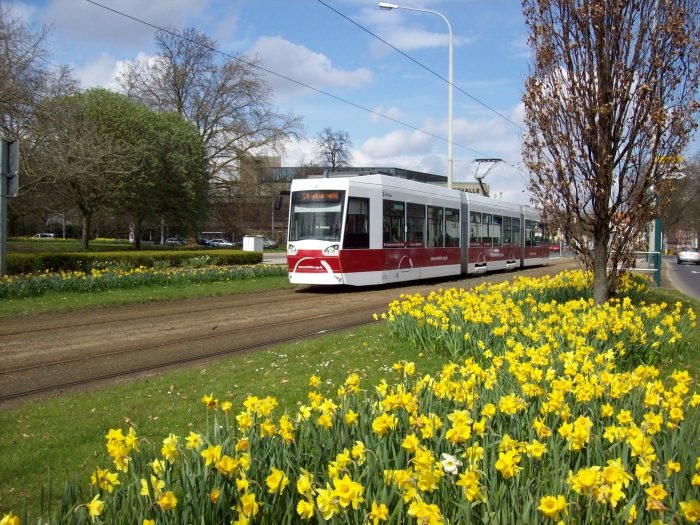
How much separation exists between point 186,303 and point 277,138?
34.0 meters

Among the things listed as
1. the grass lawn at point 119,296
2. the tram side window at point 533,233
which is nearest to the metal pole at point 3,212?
the grass lawn at point 119,296

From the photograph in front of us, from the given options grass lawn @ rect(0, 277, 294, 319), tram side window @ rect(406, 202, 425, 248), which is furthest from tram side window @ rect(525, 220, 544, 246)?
grass lawn @ rect(0, 277, 294, 319)

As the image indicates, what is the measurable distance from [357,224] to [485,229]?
10.0 meters

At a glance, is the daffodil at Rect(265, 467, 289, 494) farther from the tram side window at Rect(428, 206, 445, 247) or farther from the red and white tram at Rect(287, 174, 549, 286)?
the tram side window at Rect(428, 206, 445, 247)

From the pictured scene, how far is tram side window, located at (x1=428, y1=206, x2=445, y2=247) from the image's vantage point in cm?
2105

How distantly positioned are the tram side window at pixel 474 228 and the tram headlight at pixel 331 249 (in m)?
8.87

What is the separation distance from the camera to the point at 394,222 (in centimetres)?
1881

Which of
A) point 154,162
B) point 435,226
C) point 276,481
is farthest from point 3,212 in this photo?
point 154,162

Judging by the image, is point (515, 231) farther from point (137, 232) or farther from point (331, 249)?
point (137, 232)

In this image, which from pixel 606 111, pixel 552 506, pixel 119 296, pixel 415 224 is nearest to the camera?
pixel 552 506

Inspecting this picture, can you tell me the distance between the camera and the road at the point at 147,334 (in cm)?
765

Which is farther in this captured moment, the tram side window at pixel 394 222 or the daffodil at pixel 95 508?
the tram side window at pixel 394 222

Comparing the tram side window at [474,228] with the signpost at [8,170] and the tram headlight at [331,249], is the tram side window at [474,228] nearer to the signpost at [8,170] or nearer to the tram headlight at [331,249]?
the tram headlight at [331,249]

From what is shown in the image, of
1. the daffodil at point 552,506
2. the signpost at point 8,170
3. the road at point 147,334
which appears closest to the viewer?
the daffodil at point 552,506
